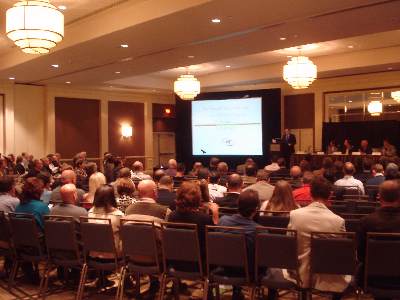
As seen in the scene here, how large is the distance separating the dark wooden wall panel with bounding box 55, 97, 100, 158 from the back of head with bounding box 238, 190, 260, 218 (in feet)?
45.6

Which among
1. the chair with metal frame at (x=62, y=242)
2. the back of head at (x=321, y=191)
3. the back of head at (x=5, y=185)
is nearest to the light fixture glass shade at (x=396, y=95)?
the back of head at (x=321, y=191)

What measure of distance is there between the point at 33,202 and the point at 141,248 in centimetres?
171

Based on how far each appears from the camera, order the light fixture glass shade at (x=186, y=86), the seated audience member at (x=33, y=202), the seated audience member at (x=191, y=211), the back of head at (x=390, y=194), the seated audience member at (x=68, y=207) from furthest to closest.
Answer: the light fixture glass shade at (x=186, y=86) < the seated audience member at (x=33, y=202) < the seated audience member at (x=68, y=207) < the seated audience member at (x=191, y=211) < the back of head at (x=390, y=194)

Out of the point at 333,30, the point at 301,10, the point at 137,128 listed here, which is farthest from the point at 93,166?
the point at 137,128

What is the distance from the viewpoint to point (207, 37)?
29.8 ft

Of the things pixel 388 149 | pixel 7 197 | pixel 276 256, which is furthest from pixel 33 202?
pixel 388 149

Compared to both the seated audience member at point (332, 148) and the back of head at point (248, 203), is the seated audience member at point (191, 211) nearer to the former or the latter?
the back of head at point (248, 203)

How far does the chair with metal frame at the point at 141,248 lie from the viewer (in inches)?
165

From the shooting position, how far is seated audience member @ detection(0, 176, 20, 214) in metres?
5.67

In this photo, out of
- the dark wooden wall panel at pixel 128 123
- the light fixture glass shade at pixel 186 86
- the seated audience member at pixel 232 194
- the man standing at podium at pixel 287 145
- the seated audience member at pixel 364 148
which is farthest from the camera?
the dark wooden wall panel at pixel 128 123

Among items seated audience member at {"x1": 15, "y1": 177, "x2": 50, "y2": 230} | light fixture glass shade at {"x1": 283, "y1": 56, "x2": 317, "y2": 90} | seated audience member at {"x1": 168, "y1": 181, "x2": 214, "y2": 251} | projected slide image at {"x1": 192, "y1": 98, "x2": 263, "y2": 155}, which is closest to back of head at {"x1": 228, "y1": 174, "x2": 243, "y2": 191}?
seated audience member at {"x1": 168, "y1": 181, "x2": 214, "y2": 251}

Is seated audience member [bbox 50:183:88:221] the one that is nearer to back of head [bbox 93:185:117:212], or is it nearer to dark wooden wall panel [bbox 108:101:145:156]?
back of head [bbox 93:185:117:212]

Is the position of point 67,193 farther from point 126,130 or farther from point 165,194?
point 126,130

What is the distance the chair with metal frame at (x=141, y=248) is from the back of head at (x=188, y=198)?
1.03 feet
